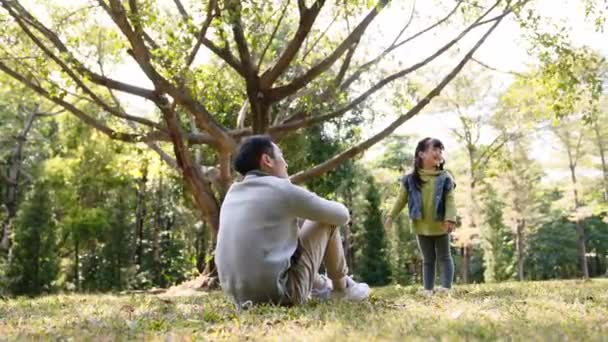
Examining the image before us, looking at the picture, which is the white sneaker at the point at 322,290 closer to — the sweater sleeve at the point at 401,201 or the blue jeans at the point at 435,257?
the blue jeans at the point at 435,257

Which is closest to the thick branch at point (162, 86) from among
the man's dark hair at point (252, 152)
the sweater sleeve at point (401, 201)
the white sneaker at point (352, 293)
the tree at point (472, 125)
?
the sweater sleeve at point (401, 201)

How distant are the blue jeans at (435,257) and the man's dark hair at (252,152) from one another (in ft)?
8.98

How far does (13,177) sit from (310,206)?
20.3m

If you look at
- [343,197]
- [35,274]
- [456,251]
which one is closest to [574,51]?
[35,274]

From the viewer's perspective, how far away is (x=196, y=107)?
8672mm

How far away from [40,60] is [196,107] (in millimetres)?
2634

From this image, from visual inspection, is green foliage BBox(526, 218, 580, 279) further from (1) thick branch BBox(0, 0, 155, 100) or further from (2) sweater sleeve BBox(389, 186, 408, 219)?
(2) sweater sleeve BBox(389, 186, 408, 219)

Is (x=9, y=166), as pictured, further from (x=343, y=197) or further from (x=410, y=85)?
(x=410, y=85)

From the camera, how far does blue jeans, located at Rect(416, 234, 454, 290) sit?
5574mm

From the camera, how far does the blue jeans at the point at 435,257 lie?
5.57m

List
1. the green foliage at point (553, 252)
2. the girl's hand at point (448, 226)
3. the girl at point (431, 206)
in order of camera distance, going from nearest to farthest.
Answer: the girl's hand at point (448, 226)
the girl at point (431, 206)
the green foliage at point (553, 252)

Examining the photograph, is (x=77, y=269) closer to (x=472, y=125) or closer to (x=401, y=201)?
(x=472, y=125)

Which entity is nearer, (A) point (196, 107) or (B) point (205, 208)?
(A) point (196, 107)

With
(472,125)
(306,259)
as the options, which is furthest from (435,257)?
(472,125)
